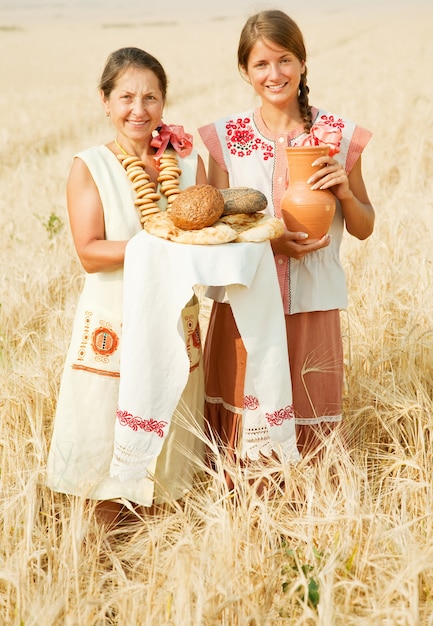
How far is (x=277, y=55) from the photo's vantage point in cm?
221

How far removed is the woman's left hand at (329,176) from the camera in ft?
6.94

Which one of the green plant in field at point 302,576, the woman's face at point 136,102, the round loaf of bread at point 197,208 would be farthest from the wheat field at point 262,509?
the woman's face at point 136,102

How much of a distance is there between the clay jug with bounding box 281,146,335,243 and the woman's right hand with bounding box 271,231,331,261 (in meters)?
0.02

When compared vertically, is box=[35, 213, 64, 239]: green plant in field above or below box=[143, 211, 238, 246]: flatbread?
above

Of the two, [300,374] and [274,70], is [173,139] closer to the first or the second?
[274,70]

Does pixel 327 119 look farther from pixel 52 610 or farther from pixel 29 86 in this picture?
Result: pixel 29 86

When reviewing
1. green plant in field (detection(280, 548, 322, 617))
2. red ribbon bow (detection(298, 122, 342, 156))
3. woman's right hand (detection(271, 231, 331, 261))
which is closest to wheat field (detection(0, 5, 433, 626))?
green plant in field (detection(280, 548, 322, 617))

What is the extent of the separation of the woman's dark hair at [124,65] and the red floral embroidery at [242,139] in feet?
0.94

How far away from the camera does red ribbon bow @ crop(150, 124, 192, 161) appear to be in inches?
88.1

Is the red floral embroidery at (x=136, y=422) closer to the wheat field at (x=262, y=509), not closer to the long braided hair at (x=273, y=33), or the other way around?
the wheat field at (x=262, y=509)

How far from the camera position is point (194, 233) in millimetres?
1916

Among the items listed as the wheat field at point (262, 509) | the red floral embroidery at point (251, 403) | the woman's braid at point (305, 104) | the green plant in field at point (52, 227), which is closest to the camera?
the wheat field at point (262, 509)

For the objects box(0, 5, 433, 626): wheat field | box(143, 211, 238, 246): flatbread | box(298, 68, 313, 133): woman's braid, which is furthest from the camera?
box(298, 68, 313, 133): woman's braid

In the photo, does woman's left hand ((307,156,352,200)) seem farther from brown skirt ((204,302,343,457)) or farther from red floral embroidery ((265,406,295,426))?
red floral embroidery ((265,406,295,426))
